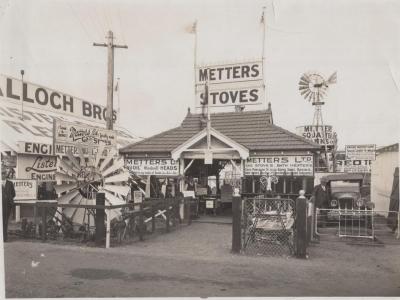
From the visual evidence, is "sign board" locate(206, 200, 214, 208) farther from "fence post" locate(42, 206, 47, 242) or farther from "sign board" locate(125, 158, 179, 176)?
"fence post" locate(42, 206, 47, 242)

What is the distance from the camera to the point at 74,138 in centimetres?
1362

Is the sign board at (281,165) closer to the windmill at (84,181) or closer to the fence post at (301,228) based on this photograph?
the windmill at (84,181)

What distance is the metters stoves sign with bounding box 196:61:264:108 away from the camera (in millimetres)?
17688

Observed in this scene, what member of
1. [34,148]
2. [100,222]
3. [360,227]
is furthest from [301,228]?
[34,148]

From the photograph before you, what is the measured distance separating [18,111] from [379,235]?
42.9 feet

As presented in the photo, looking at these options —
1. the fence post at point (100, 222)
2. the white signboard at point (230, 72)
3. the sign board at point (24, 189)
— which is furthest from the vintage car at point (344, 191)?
the sign board at point (24, 189)

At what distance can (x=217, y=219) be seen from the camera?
1723 centimetres

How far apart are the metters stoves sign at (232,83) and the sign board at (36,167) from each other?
267 inches

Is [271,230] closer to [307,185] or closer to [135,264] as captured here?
[135,264]

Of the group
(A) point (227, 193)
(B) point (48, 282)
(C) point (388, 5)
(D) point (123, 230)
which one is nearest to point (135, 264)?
(B) point (48, 282)

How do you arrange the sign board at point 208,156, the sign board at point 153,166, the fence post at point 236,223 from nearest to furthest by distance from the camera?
the fence post at point 236,223, the sign board at point 208,156, the sign board at point 153,166

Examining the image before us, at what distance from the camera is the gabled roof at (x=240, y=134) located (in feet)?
53.9

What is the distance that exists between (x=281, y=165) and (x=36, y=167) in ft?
30.7

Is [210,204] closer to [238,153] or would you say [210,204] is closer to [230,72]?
[238,153]
